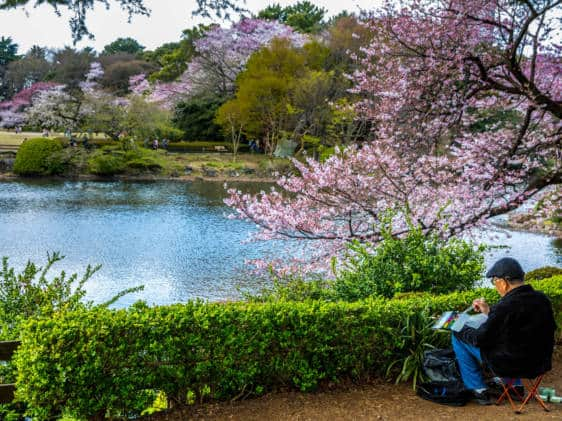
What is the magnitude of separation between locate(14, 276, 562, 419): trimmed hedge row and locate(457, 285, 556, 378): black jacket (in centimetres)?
77

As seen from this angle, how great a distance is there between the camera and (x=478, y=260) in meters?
5.59

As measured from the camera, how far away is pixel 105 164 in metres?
25.4

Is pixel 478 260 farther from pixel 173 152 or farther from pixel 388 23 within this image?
pixel 173 152

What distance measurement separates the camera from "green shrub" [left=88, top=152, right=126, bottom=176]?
2545 cm

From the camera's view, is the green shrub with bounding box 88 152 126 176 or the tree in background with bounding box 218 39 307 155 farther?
the tree in background with bounding box 218 39 307 155

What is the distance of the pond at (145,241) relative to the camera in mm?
10252

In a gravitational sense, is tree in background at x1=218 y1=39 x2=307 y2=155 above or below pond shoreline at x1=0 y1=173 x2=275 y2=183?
above

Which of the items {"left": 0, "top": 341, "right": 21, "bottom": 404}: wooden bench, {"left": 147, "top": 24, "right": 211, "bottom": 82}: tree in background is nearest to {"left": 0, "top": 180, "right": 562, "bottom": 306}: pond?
{"left": 0, "top": 341, "right": 21, "bottom": 404}: wooden bench

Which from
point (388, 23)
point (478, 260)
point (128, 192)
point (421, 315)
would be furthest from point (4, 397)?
point (128, 192)

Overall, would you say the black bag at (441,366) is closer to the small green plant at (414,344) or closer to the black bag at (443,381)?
the black bag at (443,381)

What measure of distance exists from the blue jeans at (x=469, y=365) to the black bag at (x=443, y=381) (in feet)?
0.21

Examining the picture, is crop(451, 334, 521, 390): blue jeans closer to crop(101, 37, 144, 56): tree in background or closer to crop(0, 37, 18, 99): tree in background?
crop(0, 37, 18, 99): tree in background

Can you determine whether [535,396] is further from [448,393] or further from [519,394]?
[448,393]

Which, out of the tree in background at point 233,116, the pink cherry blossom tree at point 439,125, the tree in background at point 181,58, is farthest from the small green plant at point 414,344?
the tree in background at point 181,58
